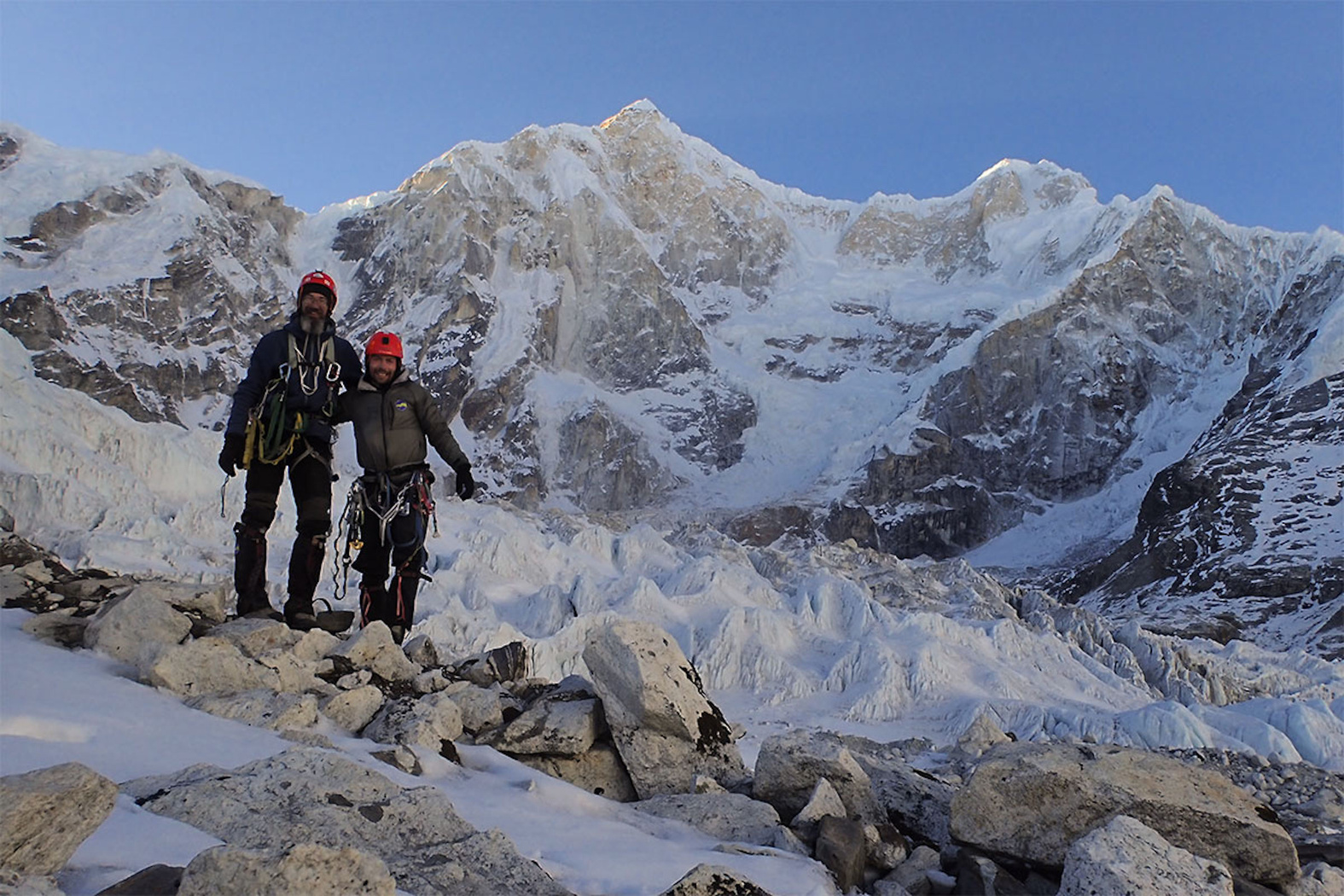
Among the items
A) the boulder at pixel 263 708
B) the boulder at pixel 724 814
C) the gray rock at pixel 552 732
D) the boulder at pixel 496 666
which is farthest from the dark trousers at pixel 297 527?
the boulder at pixel 724 814

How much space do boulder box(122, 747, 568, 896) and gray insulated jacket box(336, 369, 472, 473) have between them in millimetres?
4060

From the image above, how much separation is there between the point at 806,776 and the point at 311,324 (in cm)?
523

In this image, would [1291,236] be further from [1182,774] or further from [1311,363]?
[1182,774]

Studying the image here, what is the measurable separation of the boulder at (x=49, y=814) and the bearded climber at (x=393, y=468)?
4876 mm

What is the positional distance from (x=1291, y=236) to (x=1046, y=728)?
132369mm

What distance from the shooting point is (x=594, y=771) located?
5812 millimetres

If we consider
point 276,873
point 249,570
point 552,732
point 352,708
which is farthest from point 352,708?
point 276,873

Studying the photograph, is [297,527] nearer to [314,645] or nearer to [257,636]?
[314,645]

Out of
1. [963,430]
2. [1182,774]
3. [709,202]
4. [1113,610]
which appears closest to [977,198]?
[709,202]

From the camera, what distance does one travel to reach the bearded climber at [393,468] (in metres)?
7.74

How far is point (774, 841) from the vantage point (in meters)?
4.34

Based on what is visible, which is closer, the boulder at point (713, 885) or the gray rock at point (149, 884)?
the gray rock at point (149, 884)

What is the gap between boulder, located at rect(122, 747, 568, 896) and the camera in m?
3.34

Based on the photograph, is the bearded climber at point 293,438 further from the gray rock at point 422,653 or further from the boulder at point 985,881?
the boulder at point 985,881
